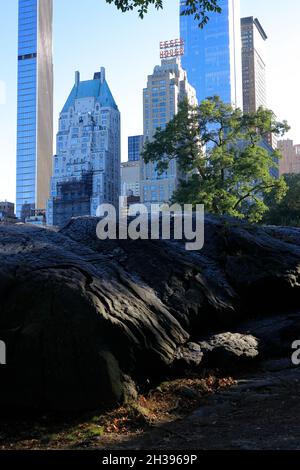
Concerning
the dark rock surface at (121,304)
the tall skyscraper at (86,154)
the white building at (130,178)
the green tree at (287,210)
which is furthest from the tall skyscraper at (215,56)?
the dark rock surface at (121,304)

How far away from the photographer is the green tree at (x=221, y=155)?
2841cm

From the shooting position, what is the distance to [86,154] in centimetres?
11400

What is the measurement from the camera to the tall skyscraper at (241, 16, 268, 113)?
11144 cm

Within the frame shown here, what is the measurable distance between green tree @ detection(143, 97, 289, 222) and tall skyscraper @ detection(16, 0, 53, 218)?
313ft

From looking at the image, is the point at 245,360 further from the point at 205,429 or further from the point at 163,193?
the point at 163,193

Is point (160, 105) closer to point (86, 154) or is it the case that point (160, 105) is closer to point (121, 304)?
point (86, 154)

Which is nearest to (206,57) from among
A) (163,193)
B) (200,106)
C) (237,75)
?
(237,75)

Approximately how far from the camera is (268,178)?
2945cm

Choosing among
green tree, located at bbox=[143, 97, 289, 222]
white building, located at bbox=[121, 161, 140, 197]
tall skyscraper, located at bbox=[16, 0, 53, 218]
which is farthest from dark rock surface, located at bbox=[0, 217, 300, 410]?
tall skyscraper, located at bbox=[16, 0, 53, 218]

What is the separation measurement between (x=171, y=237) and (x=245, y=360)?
2.87 meters

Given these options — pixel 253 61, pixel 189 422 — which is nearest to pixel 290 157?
pixel 253 61

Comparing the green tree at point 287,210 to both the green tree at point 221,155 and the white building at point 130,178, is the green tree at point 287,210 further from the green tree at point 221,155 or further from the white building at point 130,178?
the white building at point 130,178

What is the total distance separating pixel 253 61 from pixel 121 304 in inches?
4715

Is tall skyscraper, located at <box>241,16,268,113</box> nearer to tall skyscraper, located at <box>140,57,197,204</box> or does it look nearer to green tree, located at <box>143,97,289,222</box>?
tall skyscraper, located at <box>140,57,197,204</box>
